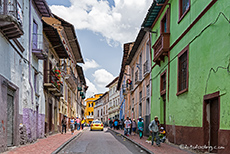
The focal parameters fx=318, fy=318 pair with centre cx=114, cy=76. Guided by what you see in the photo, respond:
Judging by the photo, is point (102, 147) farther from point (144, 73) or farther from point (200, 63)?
point (144, 73)

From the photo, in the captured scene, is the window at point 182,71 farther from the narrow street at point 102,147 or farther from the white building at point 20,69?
the white building at point 20,69

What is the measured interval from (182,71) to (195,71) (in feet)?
7.46

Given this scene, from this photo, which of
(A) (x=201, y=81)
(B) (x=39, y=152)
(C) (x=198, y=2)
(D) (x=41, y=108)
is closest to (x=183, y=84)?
(A) (x=201, y=81)

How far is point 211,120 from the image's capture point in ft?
34.1

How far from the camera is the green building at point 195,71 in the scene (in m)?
9.09

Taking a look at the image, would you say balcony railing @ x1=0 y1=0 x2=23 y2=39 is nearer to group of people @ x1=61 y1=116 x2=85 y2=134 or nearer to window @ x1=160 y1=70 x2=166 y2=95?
window @ x1=160 y1=70 x2=166 y2=95

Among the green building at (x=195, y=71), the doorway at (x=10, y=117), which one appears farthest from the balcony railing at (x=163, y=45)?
the doorway at (x=10, y=117)

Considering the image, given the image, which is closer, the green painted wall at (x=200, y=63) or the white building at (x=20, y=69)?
the green painted wall at (x=200, y=63)

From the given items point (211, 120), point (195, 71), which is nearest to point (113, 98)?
point (195, 71)

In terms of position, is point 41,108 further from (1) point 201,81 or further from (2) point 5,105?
(1) point 201,81

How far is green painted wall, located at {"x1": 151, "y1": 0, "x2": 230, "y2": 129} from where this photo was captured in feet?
29.4

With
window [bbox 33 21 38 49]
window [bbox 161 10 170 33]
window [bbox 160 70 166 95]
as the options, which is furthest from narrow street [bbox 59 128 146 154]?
window [bbox 161 10 170 33]

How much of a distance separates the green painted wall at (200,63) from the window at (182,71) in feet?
0.90

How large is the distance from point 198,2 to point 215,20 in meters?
1.98
